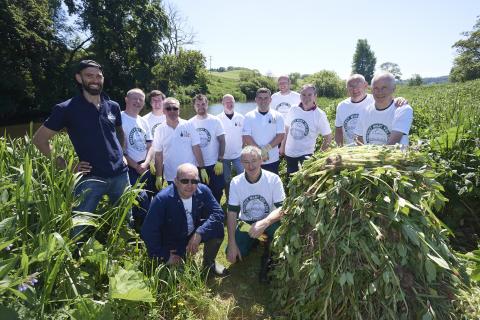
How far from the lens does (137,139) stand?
492cm

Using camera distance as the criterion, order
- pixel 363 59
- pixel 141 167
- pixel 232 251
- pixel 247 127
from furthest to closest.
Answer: pixel 363 59, pixel 247 127, pixel 141 167, pixel 232 251

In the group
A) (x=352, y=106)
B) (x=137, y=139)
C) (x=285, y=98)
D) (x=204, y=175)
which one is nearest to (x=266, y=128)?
(x=204, y=175)

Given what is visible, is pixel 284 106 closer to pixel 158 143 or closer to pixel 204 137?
pixel 204 137

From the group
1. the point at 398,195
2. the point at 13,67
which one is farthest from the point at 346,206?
the point at 13,67

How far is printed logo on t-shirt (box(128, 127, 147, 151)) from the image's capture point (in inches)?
191

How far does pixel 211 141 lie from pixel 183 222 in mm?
1986

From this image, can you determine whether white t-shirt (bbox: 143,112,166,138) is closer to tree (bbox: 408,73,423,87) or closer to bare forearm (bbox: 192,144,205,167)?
bare forearm (bbox: 192,144,205,167)

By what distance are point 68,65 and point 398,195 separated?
31331mm

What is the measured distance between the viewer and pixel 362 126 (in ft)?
14.7

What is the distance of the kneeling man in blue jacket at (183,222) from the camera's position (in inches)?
142

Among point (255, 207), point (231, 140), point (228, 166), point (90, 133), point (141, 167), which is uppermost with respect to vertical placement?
point (90, 133)

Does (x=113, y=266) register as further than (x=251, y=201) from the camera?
A: No

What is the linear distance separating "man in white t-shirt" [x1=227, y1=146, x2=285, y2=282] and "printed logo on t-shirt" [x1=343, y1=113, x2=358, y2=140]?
1.71 meters

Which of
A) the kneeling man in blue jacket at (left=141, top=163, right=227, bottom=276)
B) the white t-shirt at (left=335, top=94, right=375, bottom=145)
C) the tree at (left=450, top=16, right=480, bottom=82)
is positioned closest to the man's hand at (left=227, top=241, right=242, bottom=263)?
the kneeling man in blue jacket at (left=141, top=163, right=227, bottom=276)
